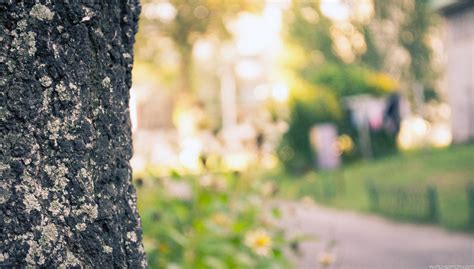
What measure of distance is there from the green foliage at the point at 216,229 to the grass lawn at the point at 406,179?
5733mm

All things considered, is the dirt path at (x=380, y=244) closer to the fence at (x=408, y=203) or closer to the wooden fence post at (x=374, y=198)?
the fence at (x=408, y=203)

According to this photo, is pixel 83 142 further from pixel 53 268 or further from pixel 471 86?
pixel 471 86

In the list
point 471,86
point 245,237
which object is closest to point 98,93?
point 245,237

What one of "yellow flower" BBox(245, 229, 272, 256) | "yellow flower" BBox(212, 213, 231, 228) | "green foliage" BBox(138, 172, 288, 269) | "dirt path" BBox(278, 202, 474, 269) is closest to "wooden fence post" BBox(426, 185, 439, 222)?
"dirt path" BBox(278, 202, 474, 269)

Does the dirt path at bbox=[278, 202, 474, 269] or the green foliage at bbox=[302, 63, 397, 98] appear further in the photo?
the green foliage at bbox=[302, 63, 397, 98]

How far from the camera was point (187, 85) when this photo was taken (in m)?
25.4

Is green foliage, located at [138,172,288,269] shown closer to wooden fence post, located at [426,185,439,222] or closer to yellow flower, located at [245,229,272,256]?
yellow flower, located at [245,229,272,256]

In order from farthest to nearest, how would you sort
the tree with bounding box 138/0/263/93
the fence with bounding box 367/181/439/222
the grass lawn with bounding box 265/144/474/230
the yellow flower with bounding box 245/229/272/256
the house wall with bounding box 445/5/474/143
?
the tree with bounding box 138/0/263/93 < the house wall with bounding box 445/5/474/143 < the grass lawn with bounding box 265/144/474/230 < the fence with bounding box 367/181/439/222 < the yellow flower with bounding box 245/229/272/256

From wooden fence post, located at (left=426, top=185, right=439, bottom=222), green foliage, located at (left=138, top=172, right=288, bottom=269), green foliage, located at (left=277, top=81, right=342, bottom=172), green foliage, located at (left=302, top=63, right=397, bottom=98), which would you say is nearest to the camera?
green foliage, located at (left=138, top=172, right=288, bottom=269)

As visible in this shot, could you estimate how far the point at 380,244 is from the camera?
28.3ft

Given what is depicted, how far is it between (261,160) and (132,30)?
3.32m

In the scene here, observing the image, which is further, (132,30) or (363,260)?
(363,260)

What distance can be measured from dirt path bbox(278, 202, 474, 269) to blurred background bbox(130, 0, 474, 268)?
1.8 inches

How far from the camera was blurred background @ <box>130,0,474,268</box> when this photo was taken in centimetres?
411
